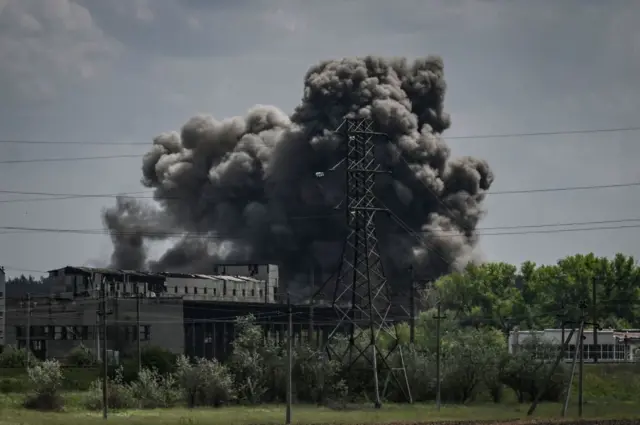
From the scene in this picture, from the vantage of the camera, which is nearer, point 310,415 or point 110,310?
point 310,415

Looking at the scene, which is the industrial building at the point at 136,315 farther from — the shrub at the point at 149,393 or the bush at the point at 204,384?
the shrub at the point at 149,393

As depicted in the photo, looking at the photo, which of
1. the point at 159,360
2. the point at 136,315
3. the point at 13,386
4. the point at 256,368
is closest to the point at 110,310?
the point at 136,315

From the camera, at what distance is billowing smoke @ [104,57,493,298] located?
602 ft

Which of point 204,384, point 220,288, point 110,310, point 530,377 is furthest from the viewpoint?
point 220,288

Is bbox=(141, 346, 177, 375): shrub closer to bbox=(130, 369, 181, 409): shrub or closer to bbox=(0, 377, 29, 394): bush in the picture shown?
bbox=(0, 377, 29, 394): bush

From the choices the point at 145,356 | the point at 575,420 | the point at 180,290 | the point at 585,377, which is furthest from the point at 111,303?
the point at 575,420

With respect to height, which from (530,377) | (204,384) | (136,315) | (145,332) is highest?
(136,315)

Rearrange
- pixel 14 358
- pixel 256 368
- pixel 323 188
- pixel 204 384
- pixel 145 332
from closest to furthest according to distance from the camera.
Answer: pixel 204 384, pixel 256 368, pixel 14 358, pixel 145 332, pixel 323 188

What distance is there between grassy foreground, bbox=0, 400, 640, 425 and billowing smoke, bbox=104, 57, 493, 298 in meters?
93.5

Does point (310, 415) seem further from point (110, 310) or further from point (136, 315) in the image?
point (136, 315)

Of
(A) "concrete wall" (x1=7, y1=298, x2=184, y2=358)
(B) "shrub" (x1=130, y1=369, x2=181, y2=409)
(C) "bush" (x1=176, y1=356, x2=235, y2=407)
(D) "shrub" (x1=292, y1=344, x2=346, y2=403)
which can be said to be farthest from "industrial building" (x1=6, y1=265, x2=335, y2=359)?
(B) "shrub" (x1=130, y1=369, x2=181, y2=409)

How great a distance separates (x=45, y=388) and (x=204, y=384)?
11086 mm

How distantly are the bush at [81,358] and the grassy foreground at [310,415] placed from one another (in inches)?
1149

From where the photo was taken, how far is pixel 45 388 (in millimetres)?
81938
